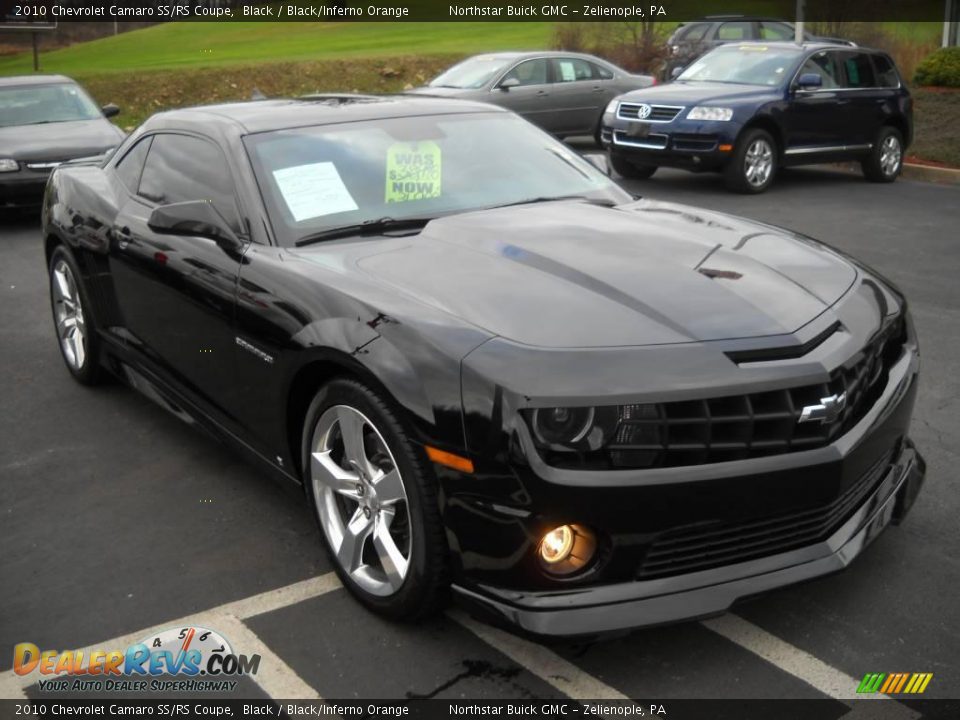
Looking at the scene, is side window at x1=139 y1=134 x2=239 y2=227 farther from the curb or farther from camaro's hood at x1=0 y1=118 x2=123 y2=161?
the curb

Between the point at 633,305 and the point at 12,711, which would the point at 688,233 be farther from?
the point at 12,711

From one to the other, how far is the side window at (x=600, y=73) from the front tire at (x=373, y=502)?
1426 centimetres

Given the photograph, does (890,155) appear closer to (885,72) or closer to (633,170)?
(885,72)

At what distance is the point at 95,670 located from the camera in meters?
3.42

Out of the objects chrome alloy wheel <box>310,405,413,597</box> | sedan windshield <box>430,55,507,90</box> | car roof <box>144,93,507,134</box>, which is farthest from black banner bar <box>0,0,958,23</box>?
chrome alloy wheel <box>310,405,413,597</box>

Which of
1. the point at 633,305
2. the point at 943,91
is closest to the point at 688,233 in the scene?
the point at 633,305

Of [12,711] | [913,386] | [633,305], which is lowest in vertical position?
[12,711]

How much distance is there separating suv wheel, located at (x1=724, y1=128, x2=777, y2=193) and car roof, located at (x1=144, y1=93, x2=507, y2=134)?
7.83 m

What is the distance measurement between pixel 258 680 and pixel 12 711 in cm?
69

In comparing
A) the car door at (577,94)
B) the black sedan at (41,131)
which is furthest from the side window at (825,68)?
the black sedan at (41,131)

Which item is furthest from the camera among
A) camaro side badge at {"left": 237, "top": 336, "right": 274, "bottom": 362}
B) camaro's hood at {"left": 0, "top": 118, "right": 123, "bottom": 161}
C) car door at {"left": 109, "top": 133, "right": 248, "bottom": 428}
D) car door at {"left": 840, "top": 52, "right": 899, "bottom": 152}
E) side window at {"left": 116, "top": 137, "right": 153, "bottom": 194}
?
car door at {"left": 840, "top": 52, "right": 899, "bottom": 152}

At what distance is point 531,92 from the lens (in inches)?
640

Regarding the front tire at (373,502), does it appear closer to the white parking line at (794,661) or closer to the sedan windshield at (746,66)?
the white parking line at (794,661)

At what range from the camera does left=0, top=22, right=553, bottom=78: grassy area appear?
123 feet
